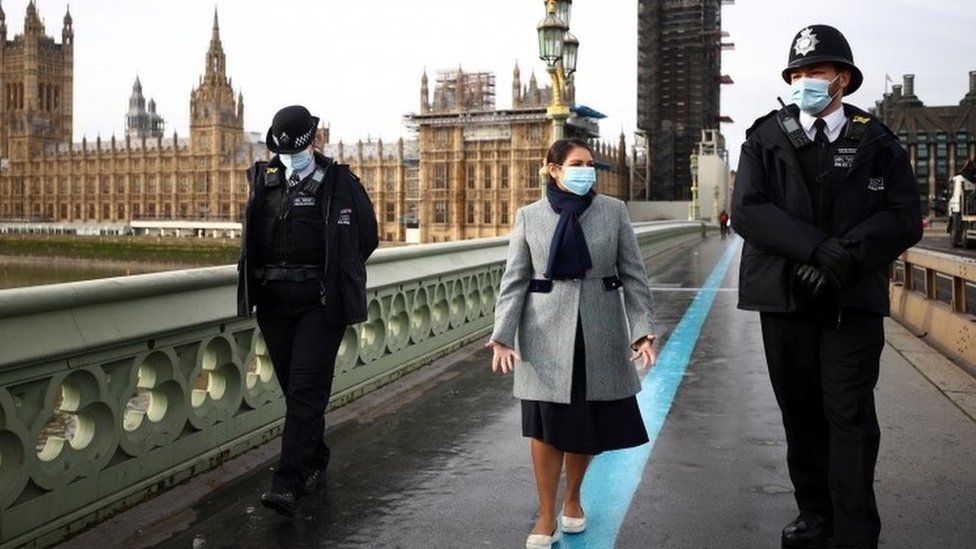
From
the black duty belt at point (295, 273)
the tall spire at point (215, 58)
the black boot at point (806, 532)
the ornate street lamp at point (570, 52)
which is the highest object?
the tall spire at point (215, 58)

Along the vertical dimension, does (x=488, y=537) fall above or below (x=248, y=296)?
below

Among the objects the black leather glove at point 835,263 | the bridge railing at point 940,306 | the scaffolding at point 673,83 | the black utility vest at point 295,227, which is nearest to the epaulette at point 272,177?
the black utility vest at point 295,227

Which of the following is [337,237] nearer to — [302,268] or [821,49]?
[302,268]

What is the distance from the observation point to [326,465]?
4855 millimetres

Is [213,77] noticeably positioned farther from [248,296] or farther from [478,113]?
[248,296]

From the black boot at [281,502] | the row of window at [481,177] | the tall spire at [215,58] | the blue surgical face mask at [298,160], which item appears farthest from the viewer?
the tall spire at [215,58]

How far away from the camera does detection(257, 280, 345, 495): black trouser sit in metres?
4.41

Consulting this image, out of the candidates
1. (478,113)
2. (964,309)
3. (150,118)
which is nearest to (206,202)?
(478,113)

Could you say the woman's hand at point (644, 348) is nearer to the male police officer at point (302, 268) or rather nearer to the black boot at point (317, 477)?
the male police officer at point (302, 268)

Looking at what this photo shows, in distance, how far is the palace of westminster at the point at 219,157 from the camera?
3957 inches

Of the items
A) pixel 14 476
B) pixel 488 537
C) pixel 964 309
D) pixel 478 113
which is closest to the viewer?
pixel 14 476

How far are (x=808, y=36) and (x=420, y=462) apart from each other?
3042 mm

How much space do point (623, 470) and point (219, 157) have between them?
4861 inches

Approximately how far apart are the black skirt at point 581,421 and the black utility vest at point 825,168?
1058 mm
